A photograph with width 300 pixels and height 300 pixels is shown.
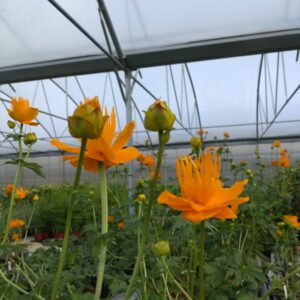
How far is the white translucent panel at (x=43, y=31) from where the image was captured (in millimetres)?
4027

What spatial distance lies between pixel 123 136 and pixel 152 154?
182 inches

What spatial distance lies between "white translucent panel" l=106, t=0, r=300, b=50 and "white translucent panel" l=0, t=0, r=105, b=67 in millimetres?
324

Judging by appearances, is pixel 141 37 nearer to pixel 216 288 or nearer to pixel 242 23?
pixel 242 23

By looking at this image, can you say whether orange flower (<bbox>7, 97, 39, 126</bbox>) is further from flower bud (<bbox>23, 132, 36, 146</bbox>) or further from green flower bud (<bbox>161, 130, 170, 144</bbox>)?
green flower bud (<bbox>161, 130, 170, 144</bbox>)

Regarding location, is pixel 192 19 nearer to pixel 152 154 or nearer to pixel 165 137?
pixel 152 154

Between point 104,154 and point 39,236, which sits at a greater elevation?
point 104,154

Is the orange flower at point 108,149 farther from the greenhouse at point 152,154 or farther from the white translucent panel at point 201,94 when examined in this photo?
the white translucent panel at point 201,94

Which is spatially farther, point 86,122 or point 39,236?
point 39,236

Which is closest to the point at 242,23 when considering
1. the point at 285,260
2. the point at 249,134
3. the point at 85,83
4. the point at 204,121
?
the point at 285,260

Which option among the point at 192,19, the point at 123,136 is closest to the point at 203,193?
the point at 123,136

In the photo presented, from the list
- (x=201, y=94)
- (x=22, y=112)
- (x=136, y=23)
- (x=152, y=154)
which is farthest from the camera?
(x=201, y=94)

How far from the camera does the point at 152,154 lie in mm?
4984

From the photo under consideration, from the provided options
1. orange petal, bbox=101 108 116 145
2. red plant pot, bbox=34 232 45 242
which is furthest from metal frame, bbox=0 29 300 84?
orange petal, bbox=101 108 116 145

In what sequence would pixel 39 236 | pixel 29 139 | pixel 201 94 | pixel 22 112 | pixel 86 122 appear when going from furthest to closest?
1. pixel 201 94
2. pixel 39 236
3. pixel 29 139
4. pixel 22 112
5. pixel 86 122
